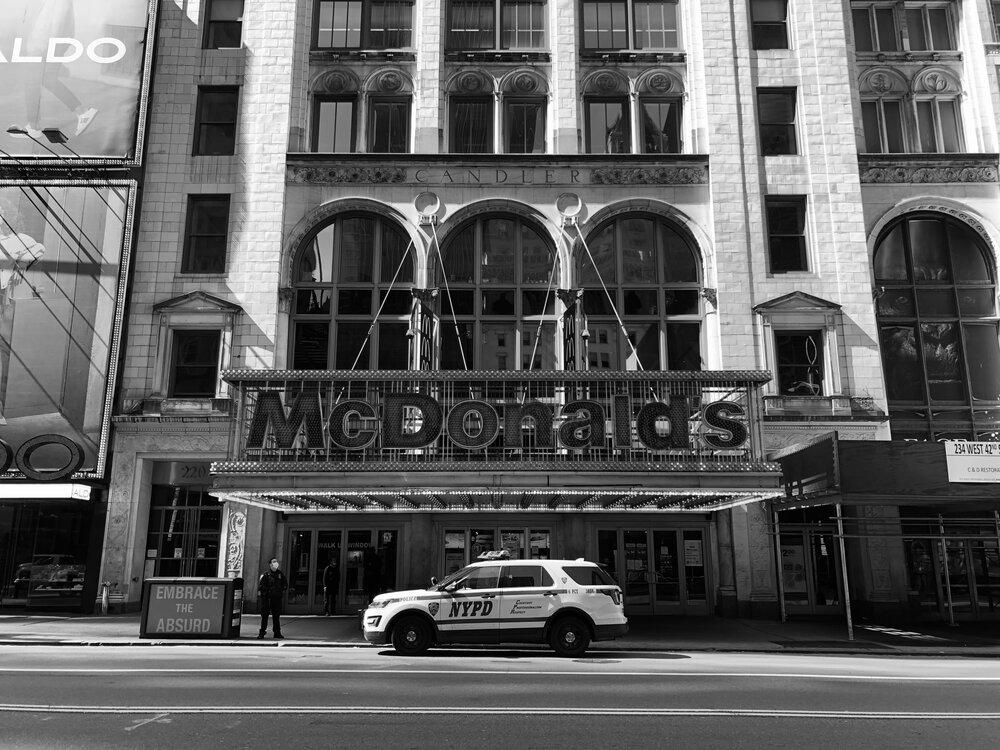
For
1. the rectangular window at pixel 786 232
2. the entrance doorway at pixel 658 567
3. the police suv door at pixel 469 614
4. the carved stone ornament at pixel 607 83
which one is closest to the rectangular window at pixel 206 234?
the carved stone ornament at pixel 607 83

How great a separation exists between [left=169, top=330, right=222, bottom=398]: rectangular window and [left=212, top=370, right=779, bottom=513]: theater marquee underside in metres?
5.49

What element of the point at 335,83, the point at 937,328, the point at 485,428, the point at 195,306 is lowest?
the point at 485,428

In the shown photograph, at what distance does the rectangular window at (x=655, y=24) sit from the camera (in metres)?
27.2

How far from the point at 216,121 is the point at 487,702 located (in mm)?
22581

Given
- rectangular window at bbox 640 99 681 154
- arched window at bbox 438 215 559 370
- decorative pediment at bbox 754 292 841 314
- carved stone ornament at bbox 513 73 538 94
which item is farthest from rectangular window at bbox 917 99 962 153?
arched window at bbox 438 215 559 370

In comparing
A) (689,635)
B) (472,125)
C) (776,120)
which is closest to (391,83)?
(472,125)

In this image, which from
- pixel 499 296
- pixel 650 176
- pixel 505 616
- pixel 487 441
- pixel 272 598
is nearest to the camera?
pixel 505 616

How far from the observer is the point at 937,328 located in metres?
25.0

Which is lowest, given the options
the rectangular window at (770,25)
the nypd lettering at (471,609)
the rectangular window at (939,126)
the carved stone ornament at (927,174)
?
the nypd lettering at (471,609)

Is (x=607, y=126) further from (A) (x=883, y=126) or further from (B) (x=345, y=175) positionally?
(A) (x=883, y=126)

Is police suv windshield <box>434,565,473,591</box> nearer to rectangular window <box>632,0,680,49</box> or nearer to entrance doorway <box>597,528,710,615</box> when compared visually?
entrance doorway <box>597,528,710,615</box>

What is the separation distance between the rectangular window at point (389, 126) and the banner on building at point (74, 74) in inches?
292

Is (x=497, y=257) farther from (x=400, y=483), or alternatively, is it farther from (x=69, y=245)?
(x=69, y=245)

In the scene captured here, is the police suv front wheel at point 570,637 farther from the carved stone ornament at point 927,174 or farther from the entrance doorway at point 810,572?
the carved stone ornament at point 927,174
